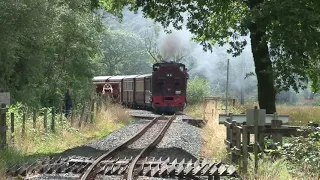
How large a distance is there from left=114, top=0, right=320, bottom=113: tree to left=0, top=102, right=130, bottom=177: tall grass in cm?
477

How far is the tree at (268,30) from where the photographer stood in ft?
52.2

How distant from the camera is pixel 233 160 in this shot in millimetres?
11609

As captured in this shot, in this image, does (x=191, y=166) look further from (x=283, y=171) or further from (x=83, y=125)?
(x=83, y=125)

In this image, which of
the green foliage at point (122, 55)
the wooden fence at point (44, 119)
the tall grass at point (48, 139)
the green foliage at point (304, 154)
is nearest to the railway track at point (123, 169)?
the tall grass at point (48, 139)

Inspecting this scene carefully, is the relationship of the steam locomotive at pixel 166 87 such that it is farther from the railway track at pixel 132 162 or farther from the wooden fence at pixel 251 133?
the wooden fence at pixel 251 133

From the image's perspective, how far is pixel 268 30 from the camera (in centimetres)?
1677

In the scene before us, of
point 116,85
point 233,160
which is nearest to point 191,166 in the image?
point 233,160

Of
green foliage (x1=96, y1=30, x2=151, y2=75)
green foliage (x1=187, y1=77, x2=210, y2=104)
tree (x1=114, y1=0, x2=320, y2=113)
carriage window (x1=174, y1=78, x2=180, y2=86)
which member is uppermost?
green foliage (x1=96, y1=30, x2=151, y2=75)

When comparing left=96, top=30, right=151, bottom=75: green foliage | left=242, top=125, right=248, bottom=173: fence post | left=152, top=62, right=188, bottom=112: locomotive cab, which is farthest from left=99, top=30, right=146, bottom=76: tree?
left=242, top=125, right=248, bottom=173: fence post

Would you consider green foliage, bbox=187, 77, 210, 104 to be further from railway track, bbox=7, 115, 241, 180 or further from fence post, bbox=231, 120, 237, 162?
railway track, bbox=7, 115, 241, 180

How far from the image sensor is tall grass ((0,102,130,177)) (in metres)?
13.3

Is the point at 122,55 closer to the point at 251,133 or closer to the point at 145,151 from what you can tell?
the point at 145,151

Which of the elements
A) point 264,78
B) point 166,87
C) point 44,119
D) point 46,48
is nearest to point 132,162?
point 44,119

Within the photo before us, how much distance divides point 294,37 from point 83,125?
8.84 m
